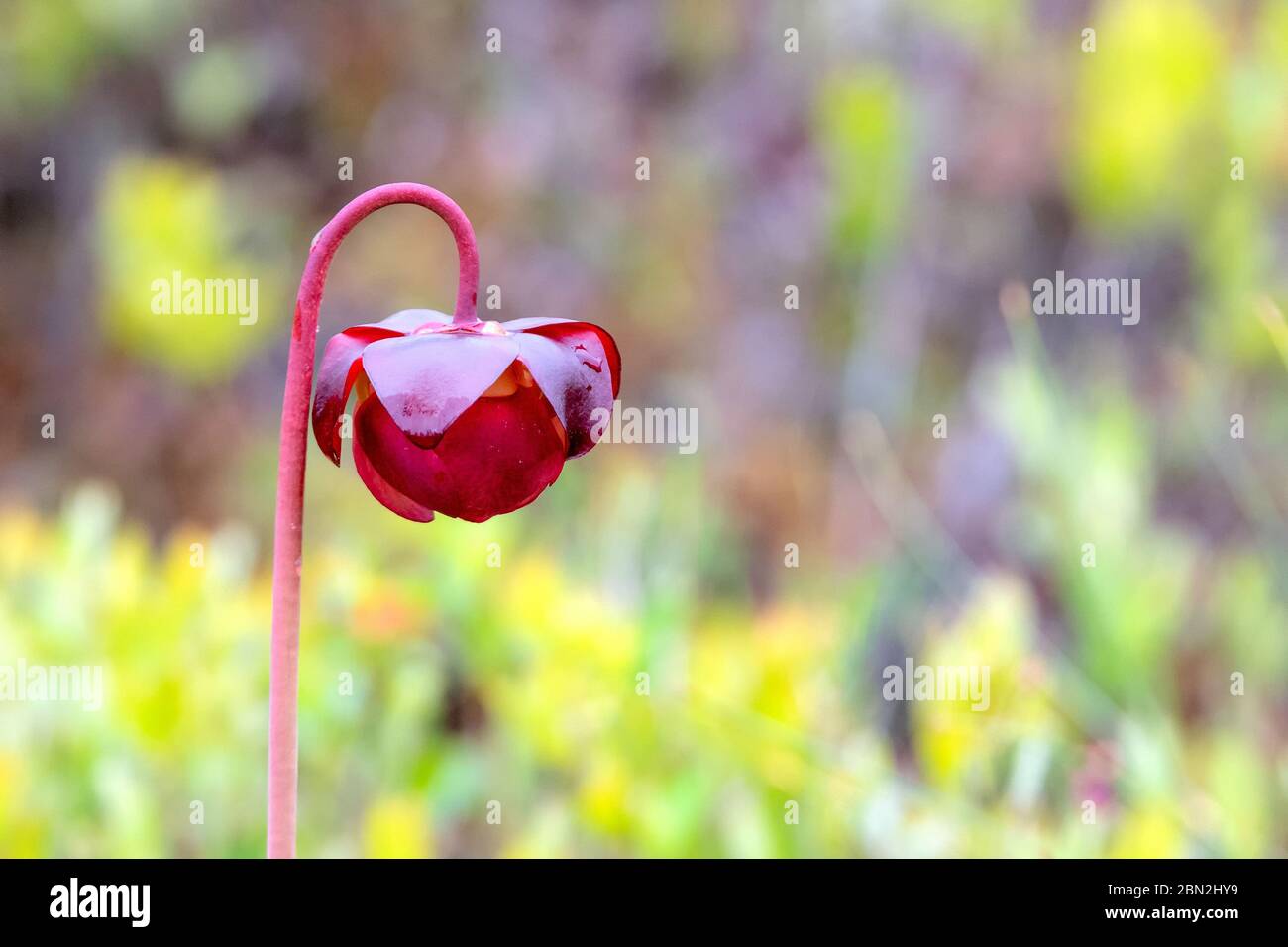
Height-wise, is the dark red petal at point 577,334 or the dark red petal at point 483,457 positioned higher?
the dark red petal at point 577,334

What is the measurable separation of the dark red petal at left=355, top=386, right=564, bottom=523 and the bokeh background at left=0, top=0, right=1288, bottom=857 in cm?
81

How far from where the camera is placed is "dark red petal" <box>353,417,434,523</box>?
2.32ft

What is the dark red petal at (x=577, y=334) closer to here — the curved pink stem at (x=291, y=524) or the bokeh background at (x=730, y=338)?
the curved pink stem at (x=291, y=524)

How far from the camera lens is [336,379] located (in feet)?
2.21

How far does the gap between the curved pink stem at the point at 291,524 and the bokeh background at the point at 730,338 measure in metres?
→ 0.83

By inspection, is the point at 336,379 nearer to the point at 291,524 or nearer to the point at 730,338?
the point at 291,524

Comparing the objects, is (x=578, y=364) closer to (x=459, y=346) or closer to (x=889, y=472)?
(x=459, y=346)

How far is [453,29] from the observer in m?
3.08

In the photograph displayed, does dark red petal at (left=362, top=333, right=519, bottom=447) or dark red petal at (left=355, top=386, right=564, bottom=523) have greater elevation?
dark red petal at (left=362, top=333, right=519, bottom=447)

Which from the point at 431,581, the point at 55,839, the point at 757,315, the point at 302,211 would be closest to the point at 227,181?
the point at 302,211

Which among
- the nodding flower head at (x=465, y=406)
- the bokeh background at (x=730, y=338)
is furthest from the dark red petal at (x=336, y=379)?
the bokeh background at (x=730, y=338)

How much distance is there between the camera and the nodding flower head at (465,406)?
650mm

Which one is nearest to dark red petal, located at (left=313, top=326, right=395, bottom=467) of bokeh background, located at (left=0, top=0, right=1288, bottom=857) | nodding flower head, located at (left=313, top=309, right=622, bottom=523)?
nodding flower head, located at (left=313, top=309, right=622, bottom=523)

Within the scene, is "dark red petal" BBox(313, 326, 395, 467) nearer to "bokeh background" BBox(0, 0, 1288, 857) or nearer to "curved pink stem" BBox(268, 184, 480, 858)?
"curved pink stem" BBox(268, 184, 480, 858)
